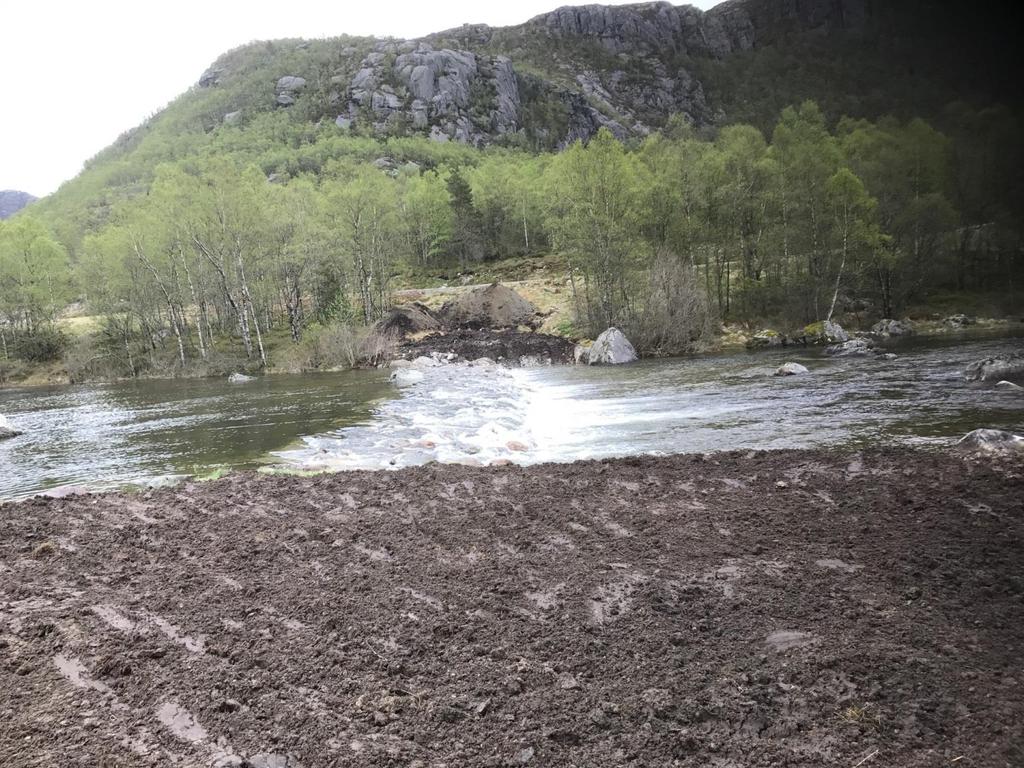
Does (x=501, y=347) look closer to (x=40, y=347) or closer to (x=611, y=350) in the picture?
(x=611, y=350)

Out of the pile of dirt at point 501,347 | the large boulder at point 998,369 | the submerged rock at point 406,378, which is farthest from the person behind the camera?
the pile of dirt at point 501,347

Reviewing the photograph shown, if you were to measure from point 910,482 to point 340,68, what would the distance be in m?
199

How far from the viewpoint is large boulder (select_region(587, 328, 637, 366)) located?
106 feet

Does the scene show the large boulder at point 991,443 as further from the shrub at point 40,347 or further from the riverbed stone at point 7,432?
the shrub at point 40,347

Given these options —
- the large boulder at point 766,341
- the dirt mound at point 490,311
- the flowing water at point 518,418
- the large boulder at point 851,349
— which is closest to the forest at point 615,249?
the large boulder at point 766,341

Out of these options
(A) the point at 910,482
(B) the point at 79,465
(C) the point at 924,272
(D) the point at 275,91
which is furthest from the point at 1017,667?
(D) the point at 275,91

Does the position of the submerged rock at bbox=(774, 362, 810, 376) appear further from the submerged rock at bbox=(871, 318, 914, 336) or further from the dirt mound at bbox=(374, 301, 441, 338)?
Answer: the dirt mound at bbox=(374, 301, 441, 338)

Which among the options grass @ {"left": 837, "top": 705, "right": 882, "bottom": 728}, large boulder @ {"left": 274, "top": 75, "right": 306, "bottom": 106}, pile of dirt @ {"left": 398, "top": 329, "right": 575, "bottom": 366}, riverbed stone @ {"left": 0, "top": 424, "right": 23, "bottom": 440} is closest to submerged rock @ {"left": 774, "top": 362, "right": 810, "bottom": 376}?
pile of dirt @ {"left": 398, "top": 329, "right": 575, "bottom": 366}

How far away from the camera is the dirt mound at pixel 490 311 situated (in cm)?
4447

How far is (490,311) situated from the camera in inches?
1775

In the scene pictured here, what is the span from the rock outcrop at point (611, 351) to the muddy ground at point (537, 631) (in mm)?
24128

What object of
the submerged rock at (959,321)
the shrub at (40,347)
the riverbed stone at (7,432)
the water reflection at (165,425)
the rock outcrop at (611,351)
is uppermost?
the shrub at (40,347)

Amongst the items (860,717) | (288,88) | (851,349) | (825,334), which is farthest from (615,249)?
(288,88)

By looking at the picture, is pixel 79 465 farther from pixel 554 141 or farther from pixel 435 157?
pixel 554 141
